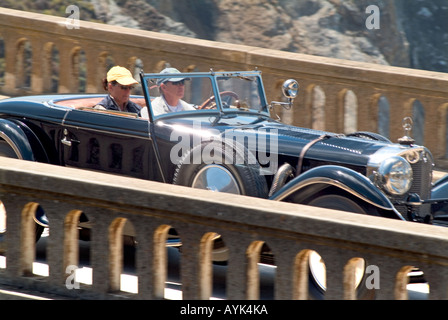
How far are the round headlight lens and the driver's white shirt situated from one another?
1619mm

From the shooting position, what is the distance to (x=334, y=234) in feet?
14.4

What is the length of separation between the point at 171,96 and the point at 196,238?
2.40m

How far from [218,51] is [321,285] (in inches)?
204

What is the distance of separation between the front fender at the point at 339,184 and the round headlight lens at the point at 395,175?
463mm

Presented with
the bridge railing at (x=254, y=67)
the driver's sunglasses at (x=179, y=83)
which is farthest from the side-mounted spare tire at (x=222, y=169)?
the bridge railing at (x=254, y=67)

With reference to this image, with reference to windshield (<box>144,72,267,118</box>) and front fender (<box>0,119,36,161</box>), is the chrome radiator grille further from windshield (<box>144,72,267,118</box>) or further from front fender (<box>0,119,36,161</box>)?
front fender (<box>0,119,36,161</box>)

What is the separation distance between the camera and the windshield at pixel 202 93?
690 centimetres

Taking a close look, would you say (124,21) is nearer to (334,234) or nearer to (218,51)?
(218,51)

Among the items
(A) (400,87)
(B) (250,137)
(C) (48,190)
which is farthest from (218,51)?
(C) (48,190)

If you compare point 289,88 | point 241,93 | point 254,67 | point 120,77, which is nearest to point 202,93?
point 241,93

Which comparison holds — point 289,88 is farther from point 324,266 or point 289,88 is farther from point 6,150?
point 324,266

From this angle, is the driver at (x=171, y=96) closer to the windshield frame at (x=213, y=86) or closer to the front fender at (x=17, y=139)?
the windshield frame at (x=213, y=86)

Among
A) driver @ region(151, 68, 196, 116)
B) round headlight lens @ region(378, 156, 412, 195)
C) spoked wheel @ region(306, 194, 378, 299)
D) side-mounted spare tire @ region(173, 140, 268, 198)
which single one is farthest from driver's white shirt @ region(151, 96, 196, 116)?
round headlight lens @ region(378, 156, 412, 195)

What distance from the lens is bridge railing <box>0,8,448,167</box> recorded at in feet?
31.3
